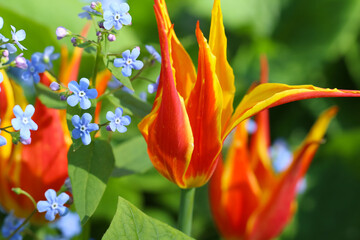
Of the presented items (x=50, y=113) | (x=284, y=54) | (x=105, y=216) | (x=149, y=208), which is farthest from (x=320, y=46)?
(x=50, y=113)

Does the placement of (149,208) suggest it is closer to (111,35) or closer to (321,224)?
(321,224)

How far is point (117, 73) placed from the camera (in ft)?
1.39

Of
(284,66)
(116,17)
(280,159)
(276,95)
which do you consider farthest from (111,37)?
(284,66)

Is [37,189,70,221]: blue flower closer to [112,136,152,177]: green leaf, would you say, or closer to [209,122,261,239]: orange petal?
[112,136,152,177]: green leaf

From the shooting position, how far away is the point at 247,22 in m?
1.32

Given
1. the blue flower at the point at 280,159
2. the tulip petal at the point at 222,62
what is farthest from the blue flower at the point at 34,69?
the blue flower at the point at 280,159

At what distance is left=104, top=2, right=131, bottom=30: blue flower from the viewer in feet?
1.31

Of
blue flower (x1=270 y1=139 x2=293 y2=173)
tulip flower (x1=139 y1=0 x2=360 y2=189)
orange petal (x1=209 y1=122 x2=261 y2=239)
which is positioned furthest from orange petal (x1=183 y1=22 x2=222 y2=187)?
blue flower (x1=270 y1=139 x2=293 y2=173)

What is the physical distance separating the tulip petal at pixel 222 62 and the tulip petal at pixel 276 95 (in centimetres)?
2

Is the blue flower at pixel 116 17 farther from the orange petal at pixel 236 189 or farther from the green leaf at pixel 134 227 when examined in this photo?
the orange petal at pixel 236 189

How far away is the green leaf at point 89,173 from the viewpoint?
1.37 feet

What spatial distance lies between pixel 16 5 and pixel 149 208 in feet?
1.36

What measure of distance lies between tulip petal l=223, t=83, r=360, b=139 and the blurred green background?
0.39 metres

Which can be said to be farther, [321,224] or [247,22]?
[247,22]
